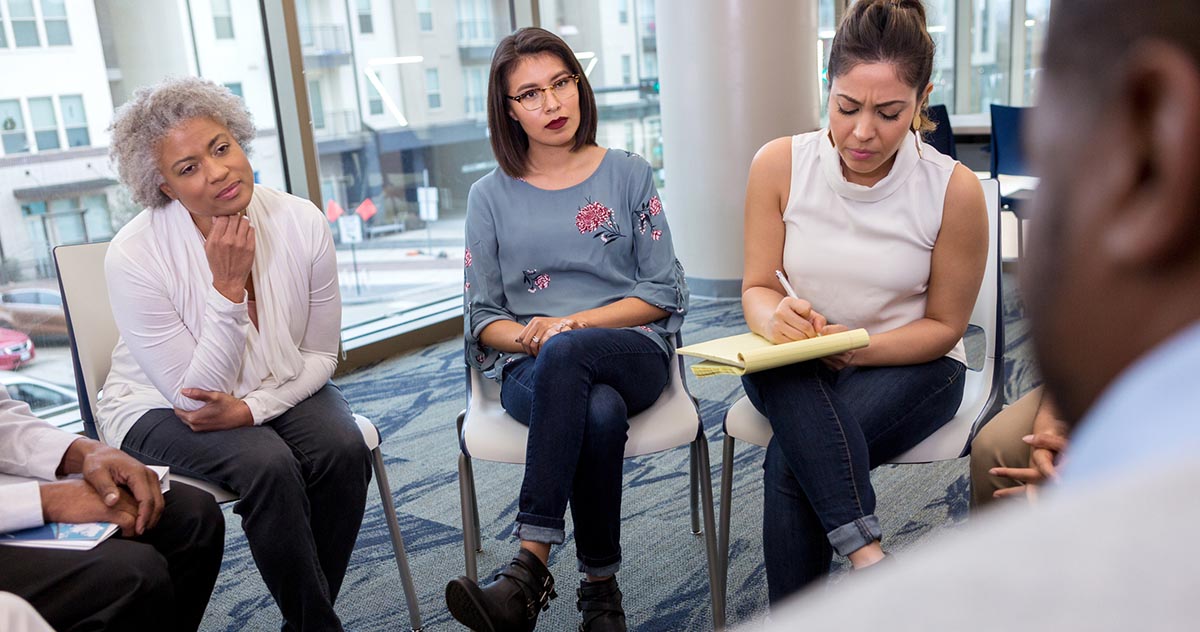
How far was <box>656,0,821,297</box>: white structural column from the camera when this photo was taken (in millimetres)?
4723

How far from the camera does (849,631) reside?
0.62ft

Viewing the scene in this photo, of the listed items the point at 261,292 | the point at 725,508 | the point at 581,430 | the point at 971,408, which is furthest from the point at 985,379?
the point at 261,292

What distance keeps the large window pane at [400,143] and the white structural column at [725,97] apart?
3.13 ft

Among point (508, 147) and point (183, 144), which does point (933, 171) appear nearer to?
point (508, 147)

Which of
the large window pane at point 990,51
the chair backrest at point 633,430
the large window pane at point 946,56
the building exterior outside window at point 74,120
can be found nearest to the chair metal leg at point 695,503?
the chair backrest at point 633,430

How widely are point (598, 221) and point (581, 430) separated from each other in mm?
576

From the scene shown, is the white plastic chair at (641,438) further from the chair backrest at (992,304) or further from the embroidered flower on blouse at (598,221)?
the chair backrest at (992,304)

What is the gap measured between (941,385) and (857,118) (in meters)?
0.57

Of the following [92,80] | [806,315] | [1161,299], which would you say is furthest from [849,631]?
[92,80]

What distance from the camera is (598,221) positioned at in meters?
2.32

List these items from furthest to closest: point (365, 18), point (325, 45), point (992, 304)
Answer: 1. point (365, 18)
2. point (325, 45)
3. point (992, 304)

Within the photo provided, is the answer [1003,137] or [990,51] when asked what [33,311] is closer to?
[1003,137]

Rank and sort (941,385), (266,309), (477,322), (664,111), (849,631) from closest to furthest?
(849,631) → (941,385) → (266,309) → (477,322) → (664,111)

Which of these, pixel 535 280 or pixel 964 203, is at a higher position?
pixel 964 203
